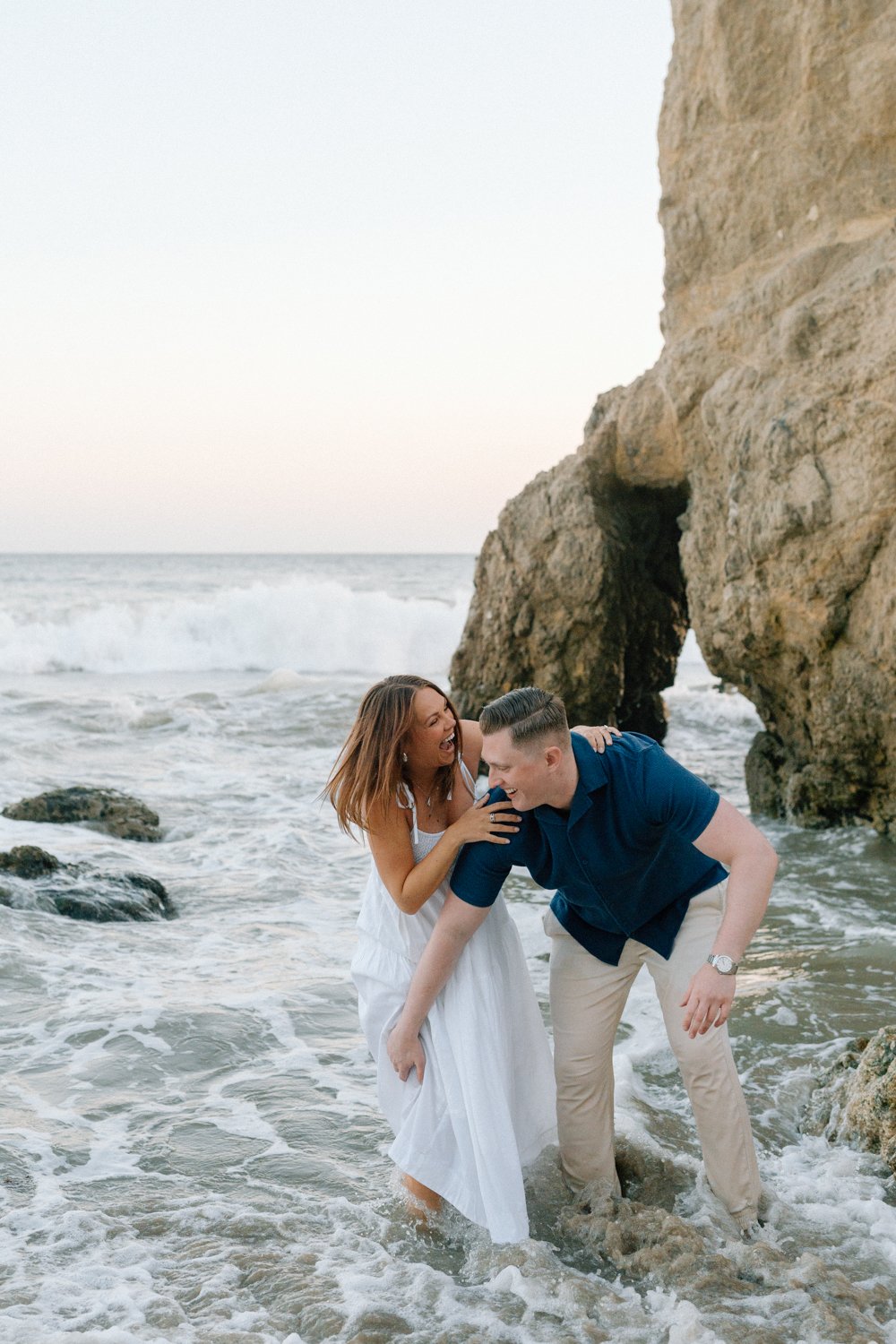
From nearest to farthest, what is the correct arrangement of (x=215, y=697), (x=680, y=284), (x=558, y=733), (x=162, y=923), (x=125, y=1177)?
1. (x=558, y=733)
2. (x=125, y=1177)
3. (x=162, y=923)
4. (x=680, y=284)
5. (x=215, y=697)

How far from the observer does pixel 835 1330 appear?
3.25 metres

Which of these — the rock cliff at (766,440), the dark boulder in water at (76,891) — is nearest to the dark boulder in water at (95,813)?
the dark boulder in water at (76,891)

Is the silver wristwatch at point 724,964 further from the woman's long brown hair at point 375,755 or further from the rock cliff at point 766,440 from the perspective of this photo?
the rock cliff at point 766,440

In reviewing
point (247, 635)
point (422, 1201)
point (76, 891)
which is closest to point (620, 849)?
point (422, 1201)

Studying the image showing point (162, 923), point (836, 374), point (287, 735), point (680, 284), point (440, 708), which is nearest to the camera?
point (440, 708)

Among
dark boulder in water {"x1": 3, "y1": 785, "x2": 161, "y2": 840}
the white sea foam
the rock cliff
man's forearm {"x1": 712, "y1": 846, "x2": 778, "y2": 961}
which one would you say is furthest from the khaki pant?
the white sea foam

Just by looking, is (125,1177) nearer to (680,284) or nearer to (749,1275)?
(749,1275)

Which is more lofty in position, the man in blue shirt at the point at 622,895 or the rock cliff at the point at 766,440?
the rock cliff at the point at 766,440

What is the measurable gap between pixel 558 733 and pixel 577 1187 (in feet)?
5.41

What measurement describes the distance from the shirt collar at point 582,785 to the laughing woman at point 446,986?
84 mm

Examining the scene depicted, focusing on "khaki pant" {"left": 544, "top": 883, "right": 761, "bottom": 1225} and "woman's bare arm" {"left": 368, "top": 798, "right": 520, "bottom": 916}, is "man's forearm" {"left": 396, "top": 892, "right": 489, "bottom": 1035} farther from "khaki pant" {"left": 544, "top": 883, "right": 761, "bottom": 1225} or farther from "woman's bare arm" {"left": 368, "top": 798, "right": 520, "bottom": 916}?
"khaki pant" {"left": 544, "top": 883, "right": 761, "bottom": 1225}

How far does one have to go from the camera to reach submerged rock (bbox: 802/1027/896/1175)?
4.26 metres

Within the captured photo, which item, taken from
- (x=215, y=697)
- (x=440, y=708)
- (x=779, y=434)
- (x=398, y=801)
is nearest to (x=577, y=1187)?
(x=398, y=801)

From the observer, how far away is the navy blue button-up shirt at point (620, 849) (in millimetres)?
3549
